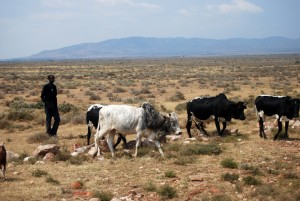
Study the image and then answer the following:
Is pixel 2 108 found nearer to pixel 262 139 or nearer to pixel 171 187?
pixel 262 139

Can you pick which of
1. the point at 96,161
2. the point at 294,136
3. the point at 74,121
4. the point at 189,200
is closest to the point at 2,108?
the point at 74,121

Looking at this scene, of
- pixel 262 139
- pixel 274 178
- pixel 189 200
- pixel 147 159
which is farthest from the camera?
pixel 262 139

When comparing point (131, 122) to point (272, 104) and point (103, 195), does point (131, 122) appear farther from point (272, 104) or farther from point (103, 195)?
point (272, 104)

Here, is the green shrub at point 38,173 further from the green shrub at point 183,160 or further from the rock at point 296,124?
the rock at point 296,124

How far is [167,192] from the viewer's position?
8867 mm

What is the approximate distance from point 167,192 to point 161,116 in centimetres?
430

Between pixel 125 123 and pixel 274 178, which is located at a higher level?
pixel 125 123

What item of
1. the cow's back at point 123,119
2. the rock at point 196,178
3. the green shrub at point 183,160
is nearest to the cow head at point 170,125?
the cow's back at point 123,119

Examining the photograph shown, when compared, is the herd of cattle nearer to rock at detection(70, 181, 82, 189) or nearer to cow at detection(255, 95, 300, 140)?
cow at detection(255, 95, 300, 140)

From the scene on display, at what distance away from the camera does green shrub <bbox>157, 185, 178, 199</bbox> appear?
882cm

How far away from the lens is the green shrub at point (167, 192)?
882 centimetres

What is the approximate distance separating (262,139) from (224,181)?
552 cm

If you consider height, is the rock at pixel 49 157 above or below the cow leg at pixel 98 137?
below

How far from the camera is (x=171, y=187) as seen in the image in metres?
9.22
